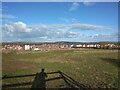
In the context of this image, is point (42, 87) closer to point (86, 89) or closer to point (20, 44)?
point (86, 89)

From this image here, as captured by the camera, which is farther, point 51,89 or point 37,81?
point 51,89

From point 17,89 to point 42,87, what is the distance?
25.9 ft

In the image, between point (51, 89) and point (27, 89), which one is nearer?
point (27, 89)

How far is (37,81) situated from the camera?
354cm

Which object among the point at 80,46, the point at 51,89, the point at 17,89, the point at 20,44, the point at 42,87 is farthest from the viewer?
the point at 80,46

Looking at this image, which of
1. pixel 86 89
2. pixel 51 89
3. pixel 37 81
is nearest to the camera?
pixel 86 89

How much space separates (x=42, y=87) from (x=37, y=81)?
251mm

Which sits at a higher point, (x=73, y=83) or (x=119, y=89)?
(x=73, y=83)

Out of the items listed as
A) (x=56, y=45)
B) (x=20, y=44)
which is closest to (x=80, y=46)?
(x=56, y=45)

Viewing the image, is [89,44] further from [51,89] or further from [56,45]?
[51,89]

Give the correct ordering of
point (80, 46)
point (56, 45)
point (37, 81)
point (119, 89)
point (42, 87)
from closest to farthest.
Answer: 1. point (42, 87)
2. point (37, 81)
3. point (119, 89)
4. point (56, 45)
5. point (80, 46)

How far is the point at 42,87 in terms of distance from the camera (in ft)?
10.9

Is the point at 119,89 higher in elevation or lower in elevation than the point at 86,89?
lower

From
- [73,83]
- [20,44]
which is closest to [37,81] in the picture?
[73,83]
